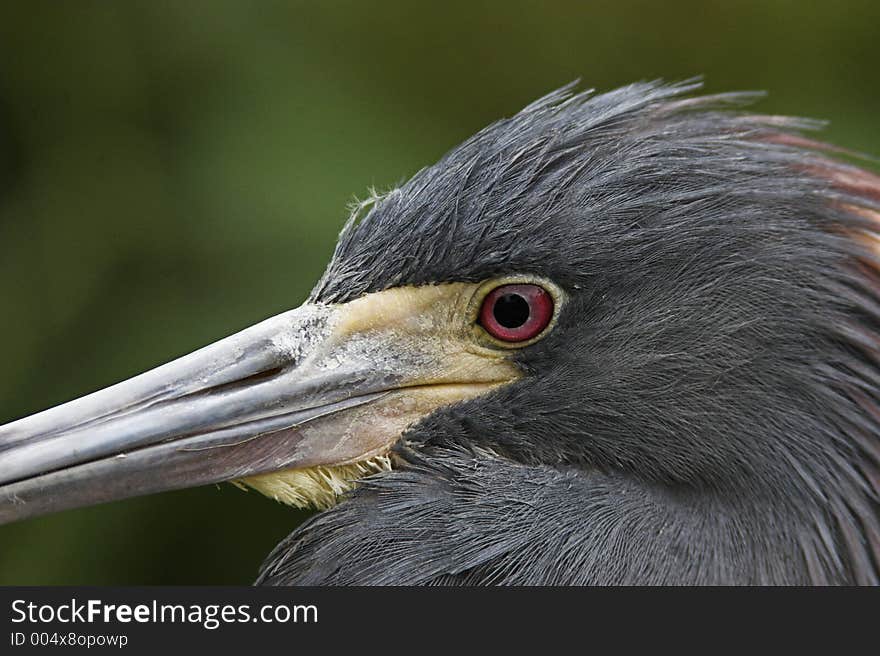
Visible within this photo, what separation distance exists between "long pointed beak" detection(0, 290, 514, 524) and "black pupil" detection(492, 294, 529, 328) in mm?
99

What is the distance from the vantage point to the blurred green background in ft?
13.8

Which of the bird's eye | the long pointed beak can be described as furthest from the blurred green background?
the bird's eye

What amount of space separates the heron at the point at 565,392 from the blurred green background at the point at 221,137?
167 cm

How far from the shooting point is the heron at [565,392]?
2285 mm

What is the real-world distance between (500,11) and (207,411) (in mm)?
2904

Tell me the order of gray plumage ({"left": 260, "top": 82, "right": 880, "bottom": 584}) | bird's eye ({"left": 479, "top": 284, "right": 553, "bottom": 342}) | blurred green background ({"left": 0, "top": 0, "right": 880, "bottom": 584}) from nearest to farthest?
1. gray plumage ({"left": 260, "top": 82, "right": 880, "bottom": 584})
2. bird's eye ({"left": 479, "top": 284, "right": 553, "bottom": 342})
3. blurred green background ({"left": 0, "top": 0, "right": 880, "bottom": 584})

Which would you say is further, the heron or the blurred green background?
the blurred green background

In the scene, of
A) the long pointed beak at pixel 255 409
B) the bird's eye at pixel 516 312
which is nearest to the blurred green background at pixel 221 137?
the long pointed beak at pixel 255 409

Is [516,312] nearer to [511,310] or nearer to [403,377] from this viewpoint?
[511,310]

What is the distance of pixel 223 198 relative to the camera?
14.1 ft

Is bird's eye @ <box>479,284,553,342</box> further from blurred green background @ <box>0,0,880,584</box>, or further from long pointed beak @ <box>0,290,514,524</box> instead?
blurred green background @ <box>0,0,880,584</box>

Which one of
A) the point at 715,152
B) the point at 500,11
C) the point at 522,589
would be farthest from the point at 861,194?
the point at 500,11

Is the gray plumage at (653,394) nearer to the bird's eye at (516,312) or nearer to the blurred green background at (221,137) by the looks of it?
the bird's eye at (516,312)

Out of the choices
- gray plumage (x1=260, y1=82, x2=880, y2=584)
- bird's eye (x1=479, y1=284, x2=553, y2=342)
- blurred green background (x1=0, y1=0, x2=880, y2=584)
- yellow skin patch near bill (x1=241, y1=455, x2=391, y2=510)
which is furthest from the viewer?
blurred green background (x1=0, y1=0, x2=880, y2=584)
